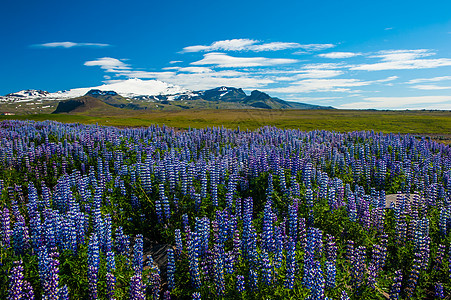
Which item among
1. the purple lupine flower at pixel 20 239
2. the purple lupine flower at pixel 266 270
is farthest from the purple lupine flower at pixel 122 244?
the purple lupine flower at pixel 266 270

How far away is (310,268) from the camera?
5.16 meters

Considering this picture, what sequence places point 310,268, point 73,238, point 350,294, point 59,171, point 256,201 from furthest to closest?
point 59,171 < point 256,201 < point 73,238 < point 350,294 < point 310,268

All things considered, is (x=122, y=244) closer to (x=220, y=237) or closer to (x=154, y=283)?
(x=154, y=283)

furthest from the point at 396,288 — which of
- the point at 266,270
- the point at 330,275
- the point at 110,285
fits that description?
the point at 110,285

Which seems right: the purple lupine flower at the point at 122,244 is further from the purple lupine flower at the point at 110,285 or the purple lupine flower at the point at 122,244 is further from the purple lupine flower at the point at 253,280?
the purple lupine flower at the point at 253,280

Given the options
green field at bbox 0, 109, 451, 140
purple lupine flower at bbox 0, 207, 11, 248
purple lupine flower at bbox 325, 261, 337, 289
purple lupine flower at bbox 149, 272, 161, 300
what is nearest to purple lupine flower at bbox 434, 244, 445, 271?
purple lupine flower at bbox 325, 261, 337, 289

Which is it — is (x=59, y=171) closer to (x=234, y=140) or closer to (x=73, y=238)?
(x=73, y=238)

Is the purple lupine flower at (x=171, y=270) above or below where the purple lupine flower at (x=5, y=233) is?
below

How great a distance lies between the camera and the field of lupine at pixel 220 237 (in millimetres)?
5383

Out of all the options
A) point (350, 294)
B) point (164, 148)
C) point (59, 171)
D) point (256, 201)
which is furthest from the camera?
point (164, 148)

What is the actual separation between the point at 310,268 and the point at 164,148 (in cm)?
1450

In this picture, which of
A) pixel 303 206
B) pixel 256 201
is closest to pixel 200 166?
pixel 256 201

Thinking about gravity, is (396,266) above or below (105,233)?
below

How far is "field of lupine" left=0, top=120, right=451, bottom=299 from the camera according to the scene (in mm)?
5383
